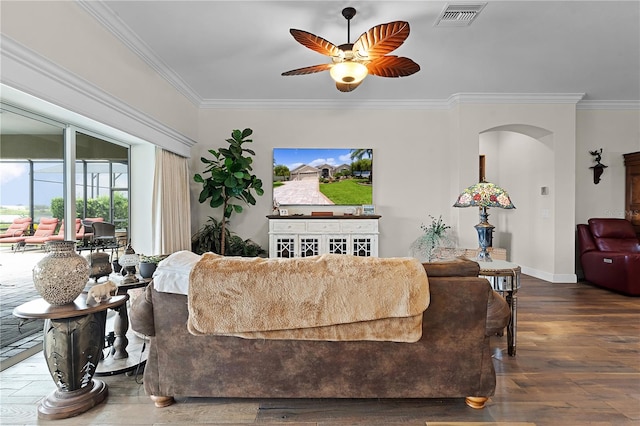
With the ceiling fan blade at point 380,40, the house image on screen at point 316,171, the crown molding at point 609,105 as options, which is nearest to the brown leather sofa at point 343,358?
the ceiling fan blade at point 380,40

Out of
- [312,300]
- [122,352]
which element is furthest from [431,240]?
[122,352]

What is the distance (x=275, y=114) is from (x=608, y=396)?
5061 millimetres

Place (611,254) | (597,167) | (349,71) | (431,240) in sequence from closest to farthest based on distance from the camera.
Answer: (349,71)
(611,254)
(431,240)
(597,167)

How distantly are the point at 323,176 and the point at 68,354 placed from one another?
4.19 m

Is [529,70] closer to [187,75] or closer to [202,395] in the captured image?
[187,75]

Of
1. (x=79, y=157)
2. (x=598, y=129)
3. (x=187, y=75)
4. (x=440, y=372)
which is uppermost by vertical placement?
(x=187, y=75)

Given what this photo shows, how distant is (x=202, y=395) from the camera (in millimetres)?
1856

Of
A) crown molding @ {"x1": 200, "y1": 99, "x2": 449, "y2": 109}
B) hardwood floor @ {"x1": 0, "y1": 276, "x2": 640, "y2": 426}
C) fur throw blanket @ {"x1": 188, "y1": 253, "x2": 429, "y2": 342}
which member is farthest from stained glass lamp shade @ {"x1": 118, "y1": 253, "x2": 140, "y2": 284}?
crown molding @ {"x1": 200, "y1": 99, "x2": 449, "y2": 109}

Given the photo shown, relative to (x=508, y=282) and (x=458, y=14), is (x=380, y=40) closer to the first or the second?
(x=458, y=14)

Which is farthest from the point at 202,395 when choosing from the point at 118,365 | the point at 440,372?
the point at 440,372

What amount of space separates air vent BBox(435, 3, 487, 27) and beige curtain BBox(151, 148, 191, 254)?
3.45 metres

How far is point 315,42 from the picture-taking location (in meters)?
2.74

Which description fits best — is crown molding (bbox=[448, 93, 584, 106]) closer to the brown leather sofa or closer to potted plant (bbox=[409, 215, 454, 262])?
potted plant (bbox=[409, 215, 454, 262])

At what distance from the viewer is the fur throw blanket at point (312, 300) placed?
1.68 metres
